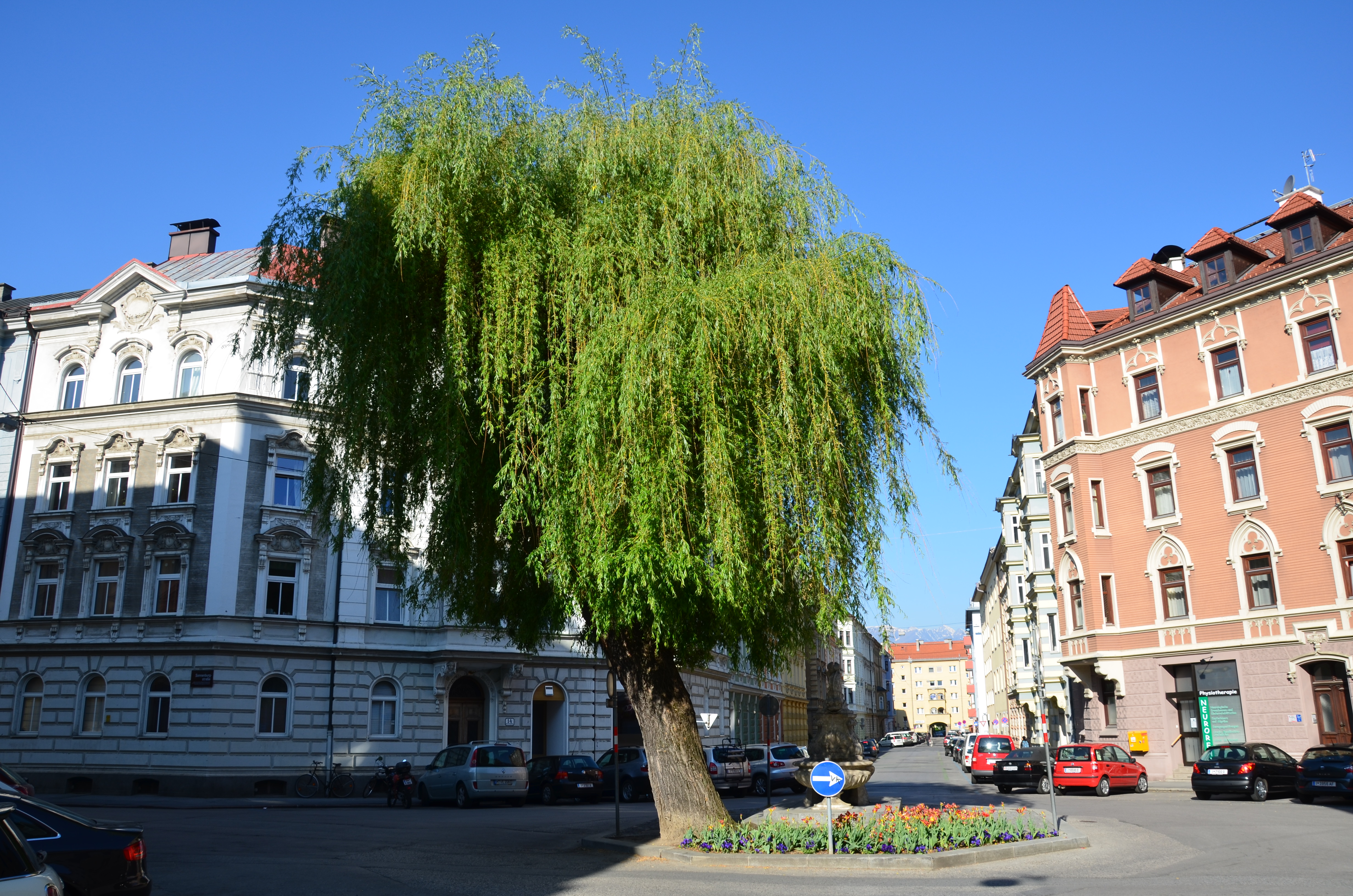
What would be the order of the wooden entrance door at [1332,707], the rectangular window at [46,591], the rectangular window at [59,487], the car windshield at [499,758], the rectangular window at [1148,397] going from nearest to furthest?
1. the car windshield at [499,758]
2. the wooden entrance door at [1332,707]
3. the rectangular window at [46,591]
4. the rectangular window at [59,487]
5. the rectangular window at [1148,397]

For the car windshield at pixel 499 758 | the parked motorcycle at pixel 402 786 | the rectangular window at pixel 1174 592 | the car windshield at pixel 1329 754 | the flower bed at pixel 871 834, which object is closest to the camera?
the flower bed at pixel 871 834

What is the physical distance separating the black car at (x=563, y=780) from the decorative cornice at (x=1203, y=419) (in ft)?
67.5

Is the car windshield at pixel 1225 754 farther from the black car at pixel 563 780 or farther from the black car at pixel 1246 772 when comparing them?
the black car at pixel 563 780

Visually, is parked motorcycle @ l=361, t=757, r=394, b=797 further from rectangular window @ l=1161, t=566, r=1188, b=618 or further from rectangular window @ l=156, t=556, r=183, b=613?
rectangular window @ l=1161, t=566, r=1188, b=618

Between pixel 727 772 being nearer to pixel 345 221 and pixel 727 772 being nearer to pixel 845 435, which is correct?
pixel 845 435

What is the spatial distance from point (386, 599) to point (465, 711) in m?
4.80

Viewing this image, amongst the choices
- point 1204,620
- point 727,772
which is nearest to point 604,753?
point 727,772

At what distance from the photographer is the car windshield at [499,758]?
90.0 ft

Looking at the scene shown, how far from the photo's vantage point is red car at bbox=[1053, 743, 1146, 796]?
93.2ft

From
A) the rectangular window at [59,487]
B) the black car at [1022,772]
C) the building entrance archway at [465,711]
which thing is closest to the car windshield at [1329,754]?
the black car at [1022,772]

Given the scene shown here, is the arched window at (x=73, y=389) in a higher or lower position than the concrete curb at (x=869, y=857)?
higher

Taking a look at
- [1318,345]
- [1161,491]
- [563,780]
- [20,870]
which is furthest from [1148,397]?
[20,870]

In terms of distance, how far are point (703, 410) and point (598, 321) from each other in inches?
75.5

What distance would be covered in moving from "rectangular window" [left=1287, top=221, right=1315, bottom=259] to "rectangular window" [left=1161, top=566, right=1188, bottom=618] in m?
10.6
